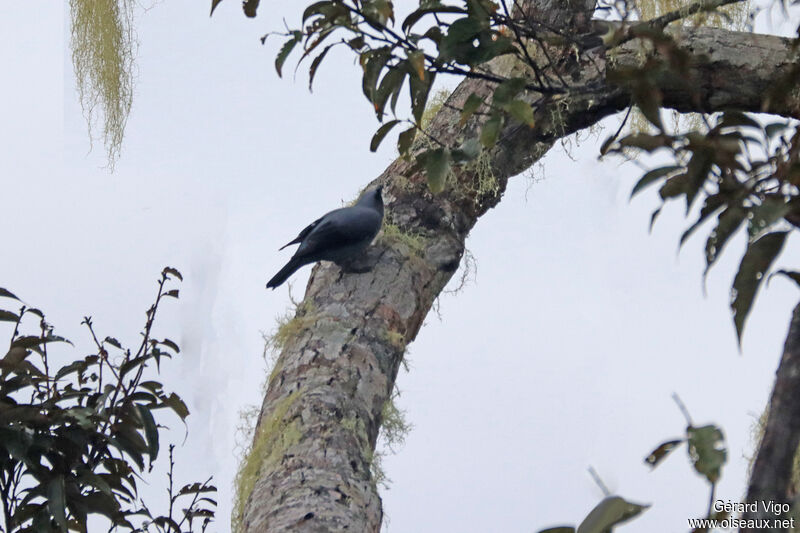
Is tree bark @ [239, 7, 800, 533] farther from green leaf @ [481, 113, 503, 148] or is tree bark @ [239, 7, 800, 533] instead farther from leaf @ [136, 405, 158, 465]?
green leaf @ [481, 113, 503, 148]

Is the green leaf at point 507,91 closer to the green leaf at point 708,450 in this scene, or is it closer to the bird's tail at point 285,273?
the green leaf at point 708,450

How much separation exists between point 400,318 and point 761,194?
1.83 m

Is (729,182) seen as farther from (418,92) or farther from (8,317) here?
(8,317)

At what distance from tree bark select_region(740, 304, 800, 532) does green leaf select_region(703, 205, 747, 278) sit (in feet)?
0.72

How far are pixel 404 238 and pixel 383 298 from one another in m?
0.27

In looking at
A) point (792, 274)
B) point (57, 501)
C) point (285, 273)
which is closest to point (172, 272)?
point (57, 501)

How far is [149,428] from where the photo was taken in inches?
77.7

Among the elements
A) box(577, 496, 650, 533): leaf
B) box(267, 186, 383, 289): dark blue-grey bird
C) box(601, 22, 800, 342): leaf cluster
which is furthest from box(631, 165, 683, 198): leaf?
box(267, 186, 383, 289): dark blue-grey bird

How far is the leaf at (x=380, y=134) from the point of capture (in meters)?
1.92

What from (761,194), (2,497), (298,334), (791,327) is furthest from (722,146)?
(298,334)

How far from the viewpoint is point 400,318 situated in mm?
2865

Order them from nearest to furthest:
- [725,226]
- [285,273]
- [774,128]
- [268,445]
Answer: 1. [725,226]
2. [774,128]
3. [268,445]
4. [285,273]

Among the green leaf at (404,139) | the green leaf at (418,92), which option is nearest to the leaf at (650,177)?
the green leaf at (418,92)

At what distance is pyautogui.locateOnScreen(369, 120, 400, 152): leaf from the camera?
1.92m
